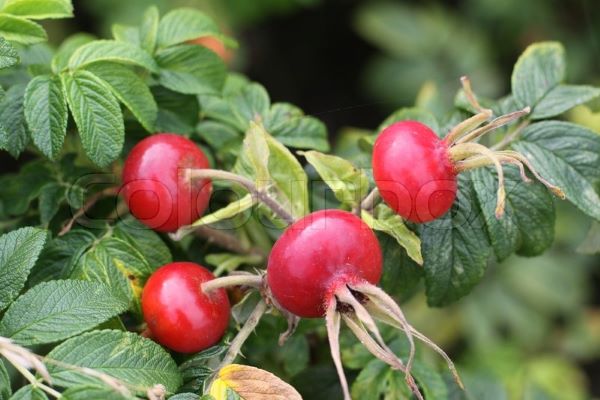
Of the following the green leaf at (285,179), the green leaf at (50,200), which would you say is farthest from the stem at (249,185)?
the green leaf at (50,200)

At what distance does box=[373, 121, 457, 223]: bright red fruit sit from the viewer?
1.42 metres

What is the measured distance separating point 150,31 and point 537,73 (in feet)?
2.74

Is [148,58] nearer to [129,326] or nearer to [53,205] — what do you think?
[53,205]

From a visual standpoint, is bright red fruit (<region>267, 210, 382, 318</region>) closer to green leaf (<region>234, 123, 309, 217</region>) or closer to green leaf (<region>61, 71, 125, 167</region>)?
green leaf (<region>234, 123, 309, 217</region>)

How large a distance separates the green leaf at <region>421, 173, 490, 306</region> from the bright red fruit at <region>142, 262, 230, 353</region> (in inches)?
16.1

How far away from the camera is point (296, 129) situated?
193 cm

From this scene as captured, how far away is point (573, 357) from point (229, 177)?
283 centimetres

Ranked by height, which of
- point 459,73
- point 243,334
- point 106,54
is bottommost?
point 459,73

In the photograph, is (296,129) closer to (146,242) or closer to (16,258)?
(146,242)

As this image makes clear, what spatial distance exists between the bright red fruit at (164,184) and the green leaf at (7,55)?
27 cm

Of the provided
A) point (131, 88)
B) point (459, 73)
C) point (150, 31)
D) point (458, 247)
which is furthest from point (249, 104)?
point (459, 73)

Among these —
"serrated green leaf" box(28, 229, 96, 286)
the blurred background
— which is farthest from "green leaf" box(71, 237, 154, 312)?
the blurred background

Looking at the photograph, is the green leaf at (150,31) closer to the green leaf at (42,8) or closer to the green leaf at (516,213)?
the green leaf at (42,8)

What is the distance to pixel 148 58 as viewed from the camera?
5.68 feet
